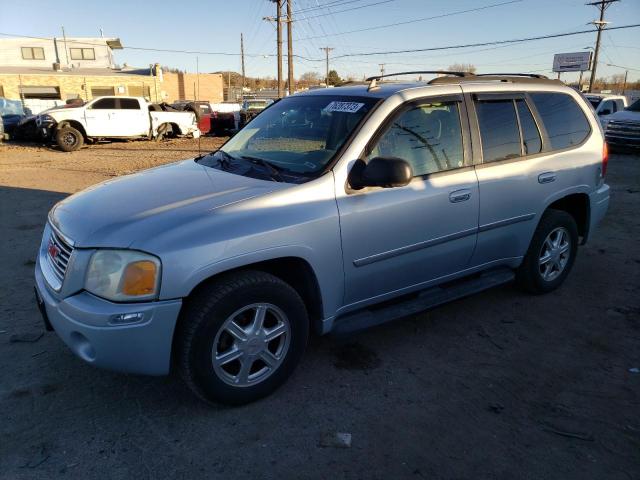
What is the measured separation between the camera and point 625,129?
49.3ft

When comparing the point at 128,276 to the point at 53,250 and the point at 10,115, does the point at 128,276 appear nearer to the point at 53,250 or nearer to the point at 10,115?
the point at 53,250

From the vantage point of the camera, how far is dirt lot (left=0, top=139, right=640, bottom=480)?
2482 mm

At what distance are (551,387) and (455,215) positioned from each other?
1276mm

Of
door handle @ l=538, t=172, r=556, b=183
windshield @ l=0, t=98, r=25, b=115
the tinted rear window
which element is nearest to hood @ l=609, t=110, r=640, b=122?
the tinted rear window

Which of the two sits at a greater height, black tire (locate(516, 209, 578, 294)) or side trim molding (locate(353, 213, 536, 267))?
side trim molding (locate(353, 213, 536, 267))

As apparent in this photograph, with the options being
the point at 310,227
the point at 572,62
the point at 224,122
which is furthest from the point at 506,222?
the point at 572,62

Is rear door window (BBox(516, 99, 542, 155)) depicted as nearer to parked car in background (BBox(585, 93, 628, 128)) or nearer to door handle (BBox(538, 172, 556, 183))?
door handle (BBox(538, 172, 556, 183))

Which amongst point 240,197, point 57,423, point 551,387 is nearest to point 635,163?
point 551,387

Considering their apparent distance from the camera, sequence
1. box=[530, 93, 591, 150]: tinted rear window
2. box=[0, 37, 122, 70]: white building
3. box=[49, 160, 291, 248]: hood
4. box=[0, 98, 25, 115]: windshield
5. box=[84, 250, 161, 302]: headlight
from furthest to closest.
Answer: box=[0, 37, 122, 70]: white building, box=[0, 98, 25, 115]: windshield, box=[530, 93, 591, 150]: tinted rear window, box=[49, 160, 291, 248]: hood, box=[84, 250, 161, 302]: headlight

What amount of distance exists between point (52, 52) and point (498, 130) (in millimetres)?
55477

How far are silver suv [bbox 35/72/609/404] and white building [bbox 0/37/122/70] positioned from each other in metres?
52.7

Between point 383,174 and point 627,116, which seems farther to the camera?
point 627,116

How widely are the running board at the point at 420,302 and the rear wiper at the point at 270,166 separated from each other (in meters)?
0.99

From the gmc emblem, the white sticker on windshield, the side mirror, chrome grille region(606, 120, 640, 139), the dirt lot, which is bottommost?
the dirt lot
